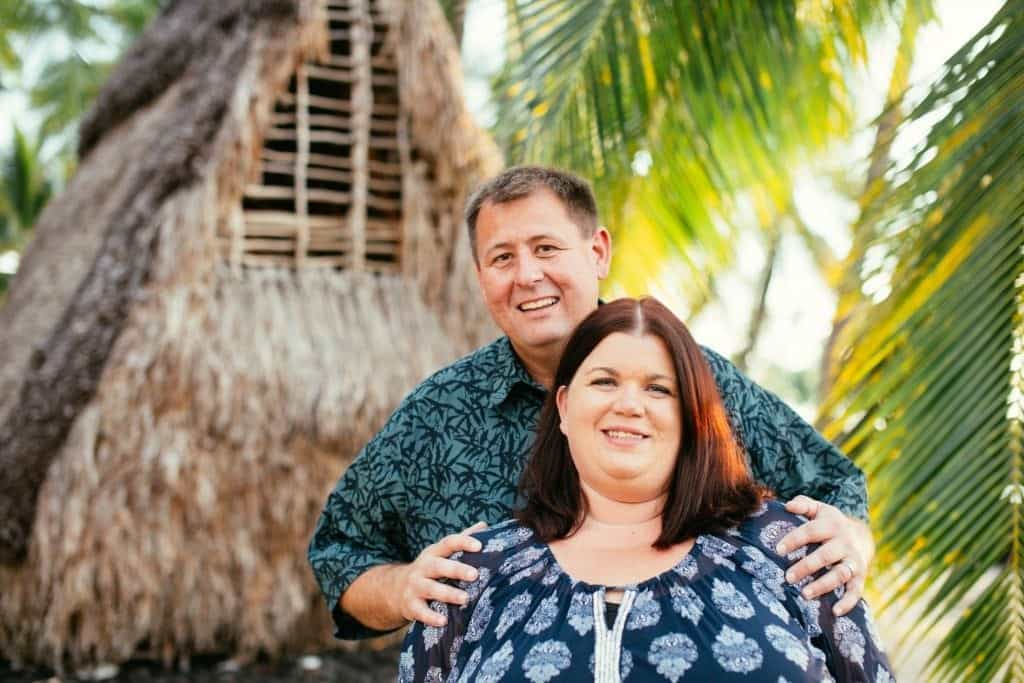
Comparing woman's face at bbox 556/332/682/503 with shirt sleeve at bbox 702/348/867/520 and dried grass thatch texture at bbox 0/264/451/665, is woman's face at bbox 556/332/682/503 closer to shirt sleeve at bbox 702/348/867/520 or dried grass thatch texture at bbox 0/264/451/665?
shirt sleeve at bbox 702/348/867/520

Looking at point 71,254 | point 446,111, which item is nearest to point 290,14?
point 446,111

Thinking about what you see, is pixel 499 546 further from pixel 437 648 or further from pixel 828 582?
pixel 828 582

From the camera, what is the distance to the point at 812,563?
197 centimetres

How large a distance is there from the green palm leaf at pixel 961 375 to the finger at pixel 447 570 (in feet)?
4.44

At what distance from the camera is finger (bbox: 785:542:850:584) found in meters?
1.97

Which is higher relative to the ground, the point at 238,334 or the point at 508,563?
the point at 238,334

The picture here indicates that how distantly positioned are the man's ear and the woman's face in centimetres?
53

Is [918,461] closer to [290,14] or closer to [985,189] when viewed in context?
[985,189]

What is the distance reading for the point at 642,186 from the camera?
233 inches

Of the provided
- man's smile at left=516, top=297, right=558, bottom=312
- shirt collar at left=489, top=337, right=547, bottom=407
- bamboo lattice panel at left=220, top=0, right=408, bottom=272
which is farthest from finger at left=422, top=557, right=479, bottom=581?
bamboo lattice panel at left=220, top=0, right=408, bottom=272

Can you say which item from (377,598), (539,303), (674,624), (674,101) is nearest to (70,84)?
(674,101)

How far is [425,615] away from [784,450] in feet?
2.77

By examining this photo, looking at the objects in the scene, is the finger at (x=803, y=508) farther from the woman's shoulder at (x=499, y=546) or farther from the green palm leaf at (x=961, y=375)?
the green palm leaf at (x=961, y=375)

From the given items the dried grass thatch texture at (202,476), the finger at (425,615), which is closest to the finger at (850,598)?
the finger at (425,615)
